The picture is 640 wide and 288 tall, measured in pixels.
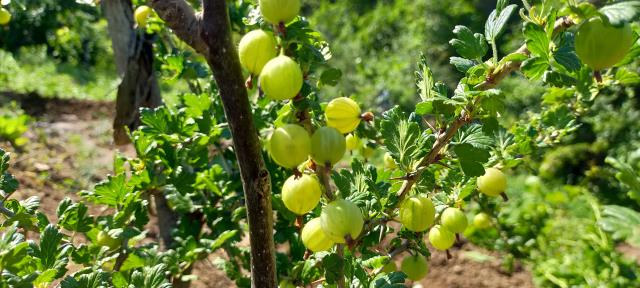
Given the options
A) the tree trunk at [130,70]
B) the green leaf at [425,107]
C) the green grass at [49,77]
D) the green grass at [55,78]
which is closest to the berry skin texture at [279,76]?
the green leaf at [425,107]

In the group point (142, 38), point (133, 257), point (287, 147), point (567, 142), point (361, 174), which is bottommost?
point (567, 142)

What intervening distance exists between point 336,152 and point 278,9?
16cm

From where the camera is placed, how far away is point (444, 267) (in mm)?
2531

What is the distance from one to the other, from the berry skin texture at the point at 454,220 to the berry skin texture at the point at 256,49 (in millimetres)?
428

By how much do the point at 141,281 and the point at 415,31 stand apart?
723 cm

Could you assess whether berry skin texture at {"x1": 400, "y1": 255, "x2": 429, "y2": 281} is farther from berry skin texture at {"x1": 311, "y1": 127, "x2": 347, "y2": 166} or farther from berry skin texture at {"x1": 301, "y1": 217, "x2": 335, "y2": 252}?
berry skin texture at {"x1": 311, "y1": 127, "x2": 347, "y2": 166}

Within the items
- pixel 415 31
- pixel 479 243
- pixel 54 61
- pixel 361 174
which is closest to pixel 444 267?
pixel 479 243

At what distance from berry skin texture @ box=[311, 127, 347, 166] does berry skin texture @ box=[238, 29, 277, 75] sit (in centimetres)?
10

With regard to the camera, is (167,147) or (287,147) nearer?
(287,147)

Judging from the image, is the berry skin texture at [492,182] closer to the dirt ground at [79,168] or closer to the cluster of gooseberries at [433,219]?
the cluster of gooseberries at [433,219]

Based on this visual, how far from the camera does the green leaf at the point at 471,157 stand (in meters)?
0.73

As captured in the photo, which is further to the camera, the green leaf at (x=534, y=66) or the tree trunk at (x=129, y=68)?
the tree trunk at (x=129, y=68)

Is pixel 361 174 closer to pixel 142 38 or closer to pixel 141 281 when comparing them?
pixel 141 281

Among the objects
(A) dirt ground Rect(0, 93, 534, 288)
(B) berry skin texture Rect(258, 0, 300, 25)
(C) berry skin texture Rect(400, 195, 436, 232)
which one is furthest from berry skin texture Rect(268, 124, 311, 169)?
(A) dirt ground Rect(0, 93, 534, 288)
